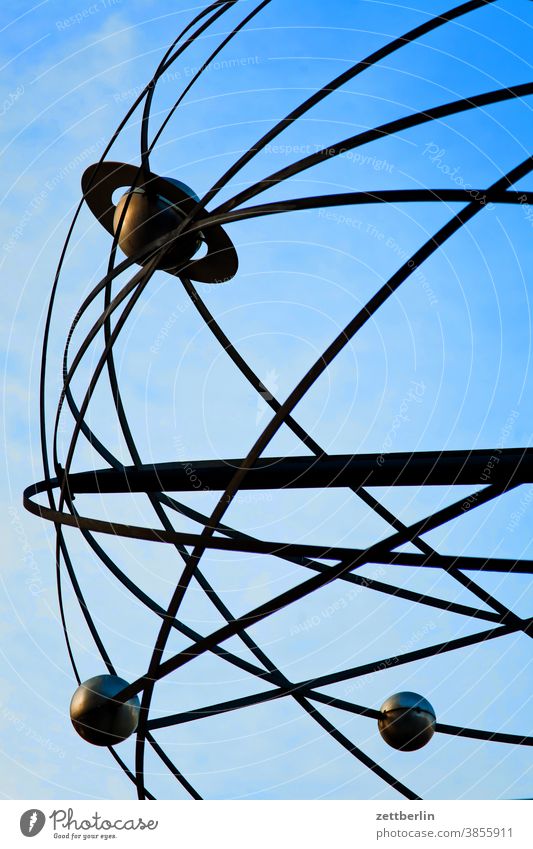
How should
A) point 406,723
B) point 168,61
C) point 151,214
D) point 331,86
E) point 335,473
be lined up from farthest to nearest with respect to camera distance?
point 406,723 < point 168,61 < point 151,214 < point 331,86 < point 335,473

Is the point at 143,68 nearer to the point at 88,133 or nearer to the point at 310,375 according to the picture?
the point at 88,133

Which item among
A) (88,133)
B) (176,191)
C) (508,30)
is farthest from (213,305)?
(176,191)

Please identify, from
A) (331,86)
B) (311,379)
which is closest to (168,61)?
(331,86)

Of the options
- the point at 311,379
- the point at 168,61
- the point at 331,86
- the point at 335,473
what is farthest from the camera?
the point at 168,61

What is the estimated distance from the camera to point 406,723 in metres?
6.43

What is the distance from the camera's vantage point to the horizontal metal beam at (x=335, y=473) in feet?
12.9

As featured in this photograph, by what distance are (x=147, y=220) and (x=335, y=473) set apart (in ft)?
6.08

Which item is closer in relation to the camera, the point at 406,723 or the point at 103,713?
the point at 103,713

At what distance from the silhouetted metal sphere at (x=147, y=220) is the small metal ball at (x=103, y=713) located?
2411 millimetres

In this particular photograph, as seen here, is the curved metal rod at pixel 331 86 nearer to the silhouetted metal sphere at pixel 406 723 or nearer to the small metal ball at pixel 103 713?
the small metal ball at pixel 103 713

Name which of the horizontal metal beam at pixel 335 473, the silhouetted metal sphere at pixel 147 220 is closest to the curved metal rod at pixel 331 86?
the silhouetted metal sphere at pixel 147 220

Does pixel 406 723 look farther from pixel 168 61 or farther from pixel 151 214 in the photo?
pixel 168 61

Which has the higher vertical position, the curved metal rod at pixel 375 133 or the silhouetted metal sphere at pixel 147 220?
the silhouetted metal sphere at pixel 147 220

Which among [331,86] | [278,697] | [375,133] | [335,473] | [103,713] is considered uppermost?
[331,86]
